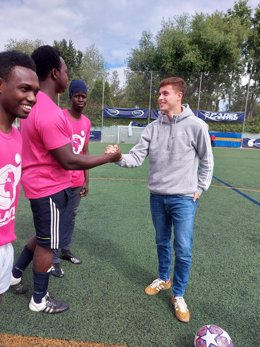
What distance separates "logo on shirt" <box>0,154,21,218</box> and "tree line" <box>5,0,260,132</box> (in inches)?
785

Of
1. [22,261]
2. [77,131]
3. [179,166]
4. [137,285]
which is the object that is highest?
[77,131]

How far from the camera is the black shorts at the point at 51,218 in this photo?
7.79 ft

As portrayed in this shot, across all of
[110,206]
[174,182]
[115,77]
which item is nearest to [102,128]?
[115,77]

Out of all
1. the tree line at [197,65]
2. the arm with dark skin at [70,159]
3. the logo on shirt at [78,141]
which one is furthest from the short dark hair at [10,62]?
the tree line at [197,65]

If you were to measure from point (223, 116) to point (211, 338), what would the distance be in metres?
25.1

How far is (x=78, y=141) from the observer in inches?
138

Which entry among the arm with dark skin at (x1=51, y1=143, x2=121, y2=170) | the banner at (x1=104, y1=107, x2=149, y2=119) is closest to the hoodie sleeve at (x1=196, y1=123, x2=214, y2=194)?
the arm with dark skin at (x1=51, y1=143, x2=121, y2=170)

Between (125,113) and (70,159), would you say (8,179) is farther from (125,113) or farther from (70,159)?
(125,113)

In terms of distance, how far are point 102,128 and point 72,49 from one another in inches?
1244

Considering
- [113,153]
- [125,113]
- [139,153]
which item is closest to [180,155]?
[139,153]

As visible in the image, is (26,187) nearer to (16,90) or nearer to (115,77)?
(16,90)

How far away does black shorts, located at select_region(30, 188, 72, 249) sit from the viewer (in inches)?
93.5

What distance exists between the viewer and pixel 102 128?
25375 mm

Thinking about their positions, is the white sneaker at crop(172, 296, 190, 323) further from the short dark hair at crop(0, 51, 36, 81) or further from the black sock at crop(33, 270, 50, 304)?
the short dark hair at crop(0, 51, 36, 81)
